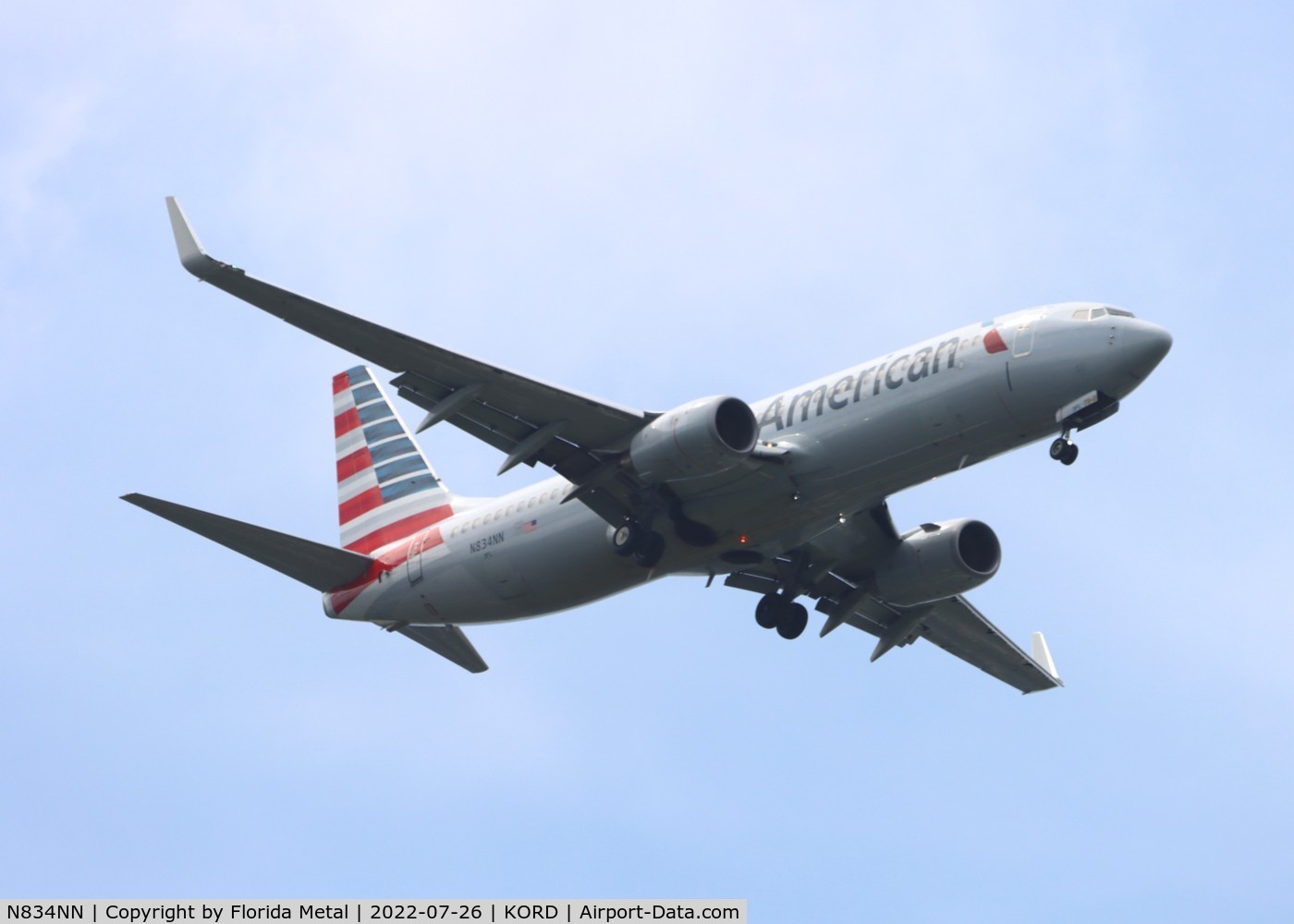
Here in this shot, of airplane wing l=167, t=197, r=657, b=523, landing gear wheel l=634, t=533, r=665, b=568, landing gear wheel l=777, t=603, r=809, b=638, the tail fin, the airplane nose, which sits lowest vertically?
landing gear wheel l=634, t=533, r=665, b=568

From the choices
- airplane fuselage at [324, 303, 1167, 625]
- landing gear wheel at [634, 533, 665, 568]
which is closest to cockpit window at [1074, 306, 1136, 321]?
airplane fuselage at [324, 303, 1167, 625]

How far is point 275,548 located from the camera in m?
38.9

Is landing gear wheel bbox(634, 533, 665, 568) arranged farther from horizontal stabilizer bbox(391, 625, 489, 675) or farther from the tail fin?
the tail fin

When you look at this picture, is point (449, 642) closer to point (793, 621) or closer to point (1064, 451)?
point (793, 621)

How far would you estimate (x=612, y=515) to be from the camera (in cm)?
3609

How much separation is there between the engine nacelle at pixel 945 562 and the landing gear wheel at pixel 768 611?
2.76 meters

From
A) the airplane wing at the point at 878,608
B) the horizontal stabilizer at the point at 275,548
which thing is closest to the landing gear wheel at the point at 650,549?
the airplane wing at the point at 878,608

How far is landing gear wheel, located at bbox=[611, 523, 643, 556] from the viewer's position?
117ft

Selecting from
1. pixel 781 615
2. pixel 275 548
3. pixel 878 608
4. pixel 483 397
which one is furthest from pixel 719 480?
pixel 275 548

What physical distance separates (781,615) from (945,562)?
4126mm

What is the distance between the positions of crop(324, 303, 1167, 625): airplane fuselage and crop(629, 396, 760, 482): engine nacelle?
79cm

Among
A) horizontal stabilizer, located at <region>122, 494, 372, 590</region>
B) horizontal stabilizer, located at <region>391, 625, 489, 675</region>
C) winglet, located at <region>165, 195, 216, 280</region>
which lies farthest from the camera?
horizontal stabilizer, located at <region>391, 625, 489, 675</region>

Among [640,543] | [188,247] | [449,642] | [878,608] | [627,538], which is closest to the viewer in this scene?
[188,247]

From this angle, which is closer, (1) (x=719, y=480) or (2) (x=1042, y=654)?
(1) (x=719, y=480)
